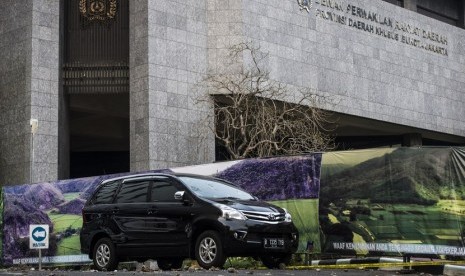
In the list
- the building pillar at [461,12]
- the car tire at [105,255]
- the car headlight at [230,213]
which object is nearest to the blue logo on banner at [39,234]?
the car tire at [105,255]

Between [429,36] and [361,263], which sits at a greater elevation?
[429,36]

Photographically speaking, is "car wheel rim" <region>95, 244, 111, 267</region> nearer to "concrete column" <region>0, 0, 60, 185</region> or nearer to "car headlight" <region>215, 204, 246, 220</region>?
"car headlight" <region>215, 204, 246, 220</region>

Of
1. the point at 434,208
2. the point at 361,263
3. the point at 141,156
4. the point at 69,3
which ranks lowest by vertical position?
the point at 361,263

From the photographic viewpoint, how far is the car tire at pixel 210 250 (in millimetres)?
14047

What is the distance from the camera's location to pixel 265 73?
106 feet

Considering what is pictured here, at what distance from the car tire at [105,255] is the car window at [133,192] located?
2.70ft

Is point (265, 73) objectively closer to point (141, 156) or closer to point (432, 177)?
point (141, 156)

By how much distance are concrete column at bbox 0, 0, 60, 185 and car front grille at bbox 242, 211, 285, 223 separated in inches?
640

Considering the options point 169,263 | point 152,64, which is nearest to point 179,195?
point 169,263

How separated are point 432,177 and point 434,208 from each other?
523 mm

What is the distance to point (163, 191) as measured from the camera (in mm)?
15258

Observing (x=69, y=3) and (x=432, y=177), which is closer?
(x=432, y=177)

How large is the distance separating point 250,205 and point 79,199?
6157mm

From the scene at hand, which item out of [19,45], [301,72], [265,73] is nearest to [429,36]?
[301,72]
